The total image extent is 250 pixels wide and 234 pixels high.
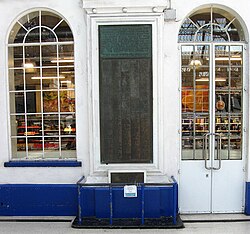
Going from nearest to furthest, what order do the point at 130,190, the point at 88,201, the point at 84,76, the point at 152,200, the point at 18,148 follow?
the point at 130,190
the point at 152,200
the point at 88,201
the point at 84,76
the point at 18,148

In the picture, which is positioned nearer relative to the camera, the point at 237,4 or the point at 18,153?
the point at 237,4

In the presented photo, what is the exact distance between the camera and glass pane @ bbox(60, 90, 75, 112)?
5.83 meters

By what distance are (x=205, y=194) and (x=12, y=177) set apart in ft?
11.5

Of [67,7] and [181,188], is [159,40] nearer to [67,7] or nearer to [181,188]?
[67,7]

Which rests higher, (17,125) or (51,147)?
(17,125)

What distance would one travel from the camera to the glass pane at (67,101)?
5828mm

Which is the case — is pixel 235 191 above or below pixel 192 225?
above

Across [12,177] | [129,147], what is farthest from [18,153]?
[129,147]

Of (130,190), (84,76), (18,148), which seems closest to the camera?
(130,190)

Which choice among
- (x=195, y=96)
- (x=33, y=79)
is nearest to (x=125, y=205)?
(x=195, y=96)

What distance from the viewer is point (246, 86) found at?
18.6ft

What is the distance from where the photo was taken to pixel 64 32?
578cm

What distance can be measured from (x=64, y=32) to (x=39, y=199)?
3040 mm

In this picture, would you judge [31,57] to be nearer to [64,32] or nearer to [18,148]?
[64,32]
